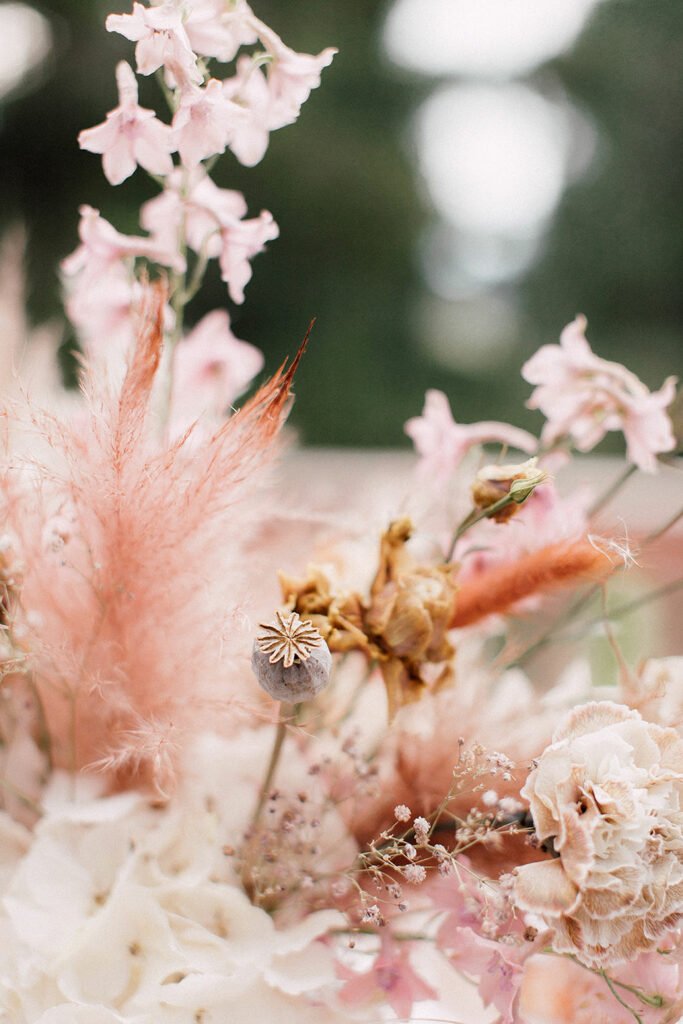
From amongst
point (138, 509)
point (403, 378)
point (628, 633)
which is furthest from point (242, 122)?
point (403, 378)

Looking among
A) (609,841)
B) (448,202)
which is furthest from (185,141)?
(448,202)

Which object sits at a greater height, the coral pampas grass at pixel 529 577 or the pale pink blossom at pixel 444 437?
the pale pink blossom at pixel 444 437

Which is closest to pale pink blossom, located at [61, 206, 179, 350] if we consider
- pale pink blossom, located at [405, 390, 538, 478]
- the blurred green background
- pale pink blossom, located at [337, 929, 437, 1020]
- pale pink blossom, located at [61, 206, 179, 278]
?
pale pink blossom, located at [61, 206, 179, 278]

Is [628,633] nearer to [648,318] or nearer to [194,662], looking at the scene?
[194,662]

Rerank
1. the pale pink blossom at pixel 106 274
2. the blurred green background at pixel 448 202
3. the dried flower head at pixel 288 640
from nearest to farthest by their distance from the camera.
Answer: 1. the dried flower head at pixel 288 640
2. the pale pink blossom at pixel 106 274
3. the blurred green background at pixel 448 202

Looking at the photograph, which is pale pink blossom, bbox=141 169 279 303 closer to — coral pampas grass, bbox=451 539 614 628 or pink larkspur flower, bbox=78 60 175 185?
pink larkspur flower, bbox=78 60 175 185

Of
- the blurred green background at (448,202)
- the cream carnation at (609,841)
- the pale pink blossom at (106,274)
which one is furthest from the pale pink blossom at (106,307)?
the blurred green background at (448,202)

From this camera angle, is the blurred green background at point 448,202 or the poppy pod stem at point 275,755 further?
the blurred green background at point 448,202

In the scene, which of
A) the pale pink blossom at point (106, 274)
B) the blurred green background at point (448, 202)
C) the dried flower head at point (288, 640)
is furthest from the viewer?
the blurred green background at point (448, 202)

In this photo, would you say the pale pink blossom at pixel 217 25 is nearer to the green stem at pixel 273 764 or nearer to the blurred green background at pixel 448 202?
the green stem at pixel 273 764
